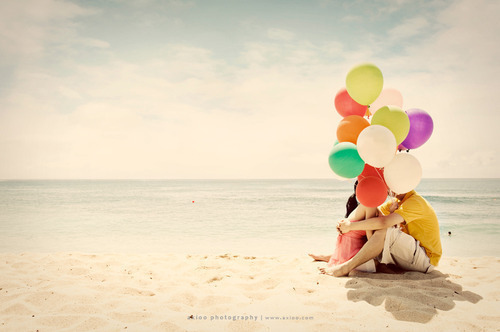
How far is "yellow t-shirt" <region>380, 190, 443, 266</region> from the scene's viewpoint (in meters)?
3.62

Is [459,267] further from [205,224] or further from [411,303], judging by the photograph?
[205,224]

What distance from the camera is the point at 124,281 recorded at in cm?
375

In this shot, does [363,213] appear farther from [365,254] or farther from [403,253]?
[403,253]

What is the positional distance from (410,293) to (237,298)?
1777 mm

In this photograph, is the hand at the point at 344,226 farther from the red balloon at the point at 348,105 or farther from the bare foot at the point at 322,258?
the red balloon at the point at 348,105

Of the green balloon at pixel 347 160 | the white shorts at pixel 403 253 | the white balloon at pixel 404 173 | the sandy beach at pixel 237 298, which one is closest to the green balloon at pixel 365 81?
the green balloon at pixel 347 160

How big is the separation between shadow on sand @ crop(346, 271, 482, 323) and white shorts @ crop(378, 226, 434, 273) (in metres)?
0.11

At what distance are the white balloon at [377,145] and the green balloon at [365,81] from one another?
2.36 feet

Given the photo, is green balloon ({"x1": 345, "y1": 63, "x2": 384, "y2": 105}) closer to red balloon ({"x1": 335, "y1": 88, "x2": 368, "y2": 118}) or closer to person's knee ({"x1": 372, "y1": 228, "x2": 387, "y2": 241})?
red balloon ({"x1": 335, "y1": 88, "x2": 368, "y2": 118})

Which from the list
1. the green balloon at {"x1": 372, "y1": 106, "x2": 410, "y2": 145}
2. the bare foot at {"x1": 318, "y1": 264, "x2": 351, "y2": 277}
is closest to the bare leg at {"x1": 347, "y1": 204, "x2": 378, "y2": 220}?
the bare foot at {"x1": 318, "y1": 264, "x2": 351, "y2": 277}

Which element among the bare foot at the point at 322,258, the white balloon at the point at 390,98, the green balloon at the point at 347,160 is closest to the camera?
the green balloon at the point at 347,160

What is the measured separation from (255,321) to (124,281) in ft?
6.39

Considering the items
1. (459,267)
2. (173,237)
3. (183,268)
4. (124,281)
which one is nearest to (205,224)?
(173,237)

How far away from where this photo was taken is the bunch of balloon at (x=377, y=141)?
329 cm
